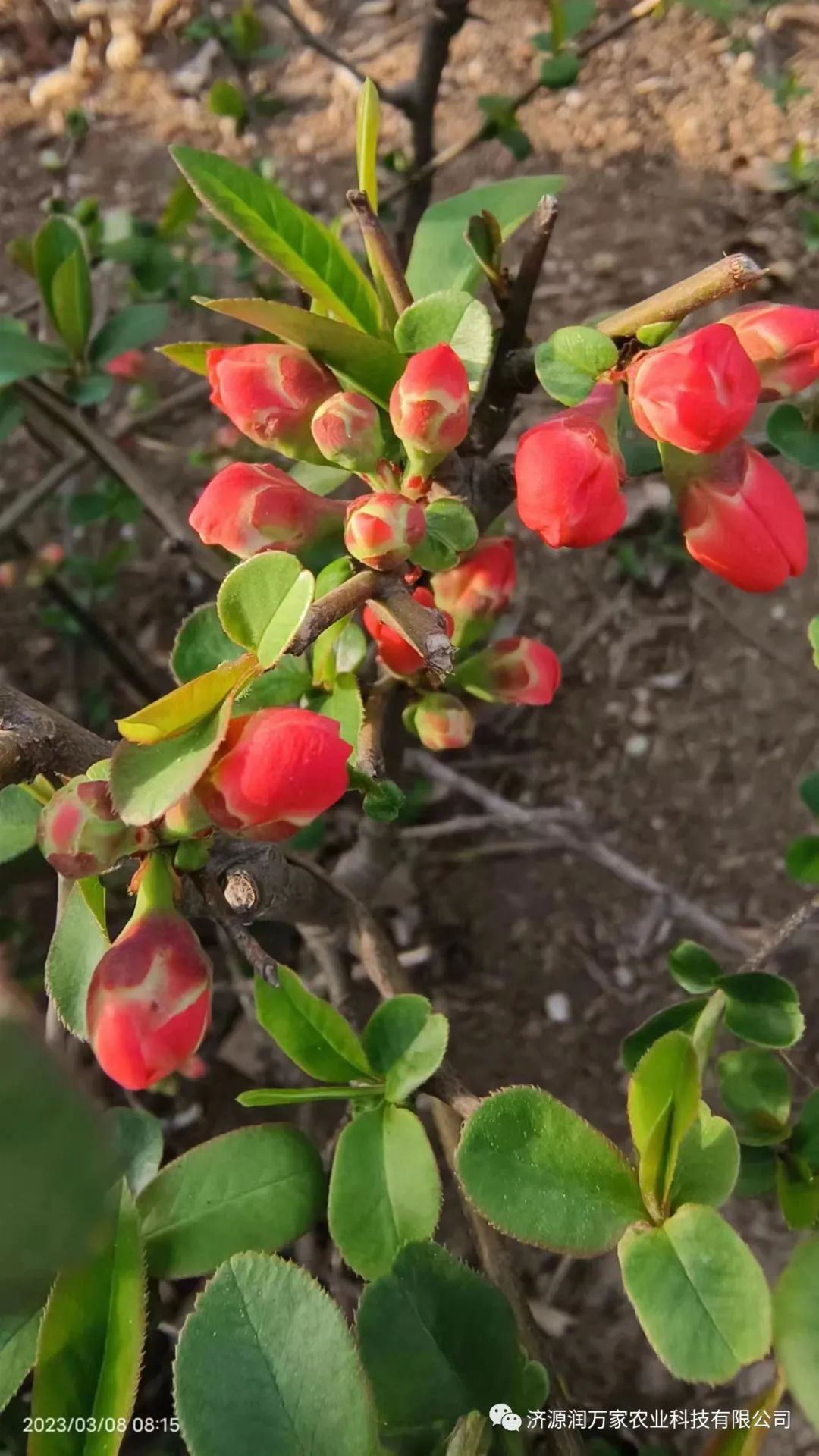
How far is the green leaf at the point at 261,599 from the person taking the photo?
43 centimetres

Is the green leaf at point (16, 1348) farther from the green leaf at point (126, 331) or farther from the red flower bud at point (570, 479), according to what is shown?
the green leaf at point (126, 331)

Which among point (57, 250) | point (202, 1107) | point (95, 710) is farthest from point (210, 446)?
point (202, 1107)

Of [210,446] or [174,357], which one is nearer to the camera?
[174,357]

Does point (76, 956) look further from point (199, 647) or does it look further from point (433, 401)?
point (433, 401)

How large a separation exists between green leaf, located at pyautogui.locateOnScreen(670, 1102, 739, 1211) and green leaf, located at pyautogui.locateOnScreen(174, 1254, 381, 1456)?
18cm

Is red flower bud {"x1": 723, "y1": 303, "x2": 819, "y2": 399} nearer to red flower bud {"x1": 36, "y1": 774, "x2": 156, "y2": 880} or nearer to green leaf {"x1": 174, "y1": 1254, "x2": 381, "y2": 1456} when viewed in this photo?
red flower bud {"x1": 36, "y1": 774, "x2": 156, "y2": 880}

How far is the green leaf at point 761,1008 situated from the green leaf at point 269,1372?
0.31m

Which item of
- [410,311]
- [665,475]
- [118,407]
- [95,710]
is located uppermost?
[410,311]

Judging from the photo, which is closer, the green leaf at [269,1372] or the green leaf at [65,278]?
the green leaf at [269,1372]

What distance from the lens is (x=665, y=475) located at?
21.6 inches

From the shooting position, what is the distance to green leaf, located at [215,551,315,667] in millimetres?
433

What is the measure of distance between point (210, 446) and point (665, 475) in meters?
1.02

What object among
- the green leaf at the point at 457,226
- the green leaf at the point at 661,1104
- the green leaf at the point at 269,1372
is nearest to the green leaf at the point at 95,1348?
the green leaf at the point at 269,1372

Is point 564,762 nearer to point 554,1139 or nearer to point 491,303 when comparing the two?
point 491,303
